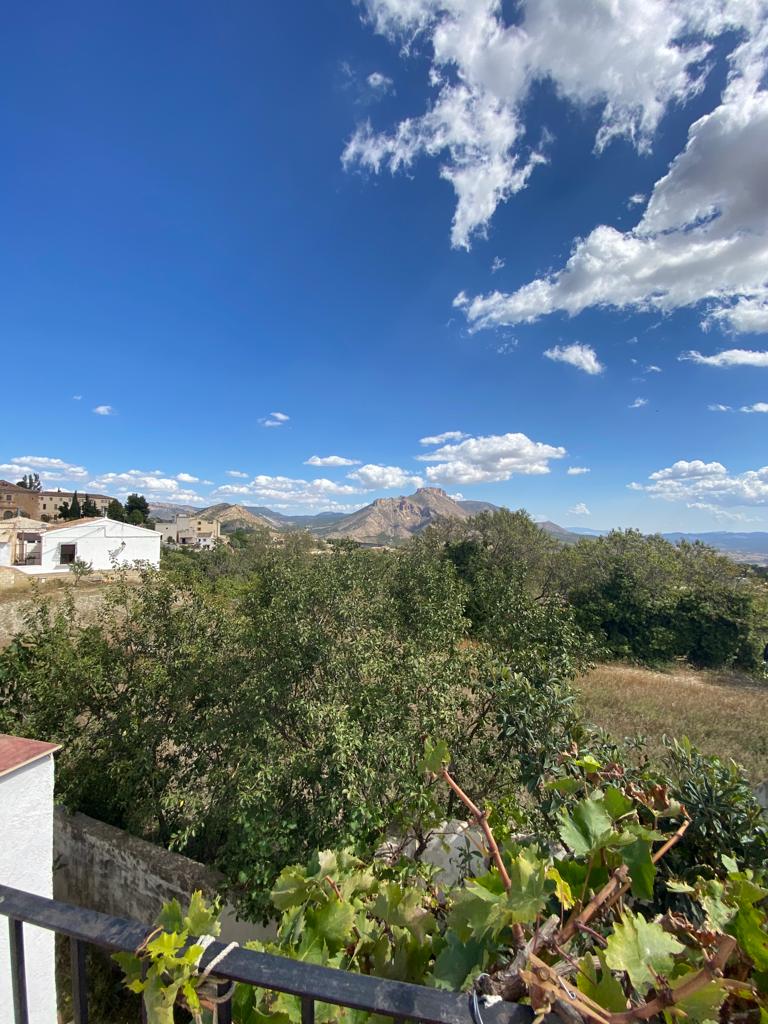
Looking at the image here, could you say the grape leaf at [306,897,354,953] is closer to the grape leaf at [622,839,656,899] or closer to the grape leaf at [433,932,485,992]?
the grape leaf at [433,932,485,992]

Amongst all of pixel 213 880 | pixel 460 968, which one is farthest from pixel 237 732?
pixel 460 968

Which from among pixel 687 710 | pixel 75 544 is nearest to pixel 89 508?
pixel 75 544

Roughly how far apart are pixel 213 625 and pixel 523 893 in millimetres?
6903

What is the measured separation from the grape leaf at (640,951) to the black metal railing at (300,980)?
9.3 inches

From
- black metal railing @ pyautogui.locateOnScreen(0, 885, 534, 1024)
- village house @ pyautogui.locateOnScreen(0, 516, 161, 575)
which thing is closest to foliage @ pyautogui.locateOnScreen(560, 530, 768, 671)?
black metal railing @ pyautogui.locateOnScreen(0, 885, 534, 1024)

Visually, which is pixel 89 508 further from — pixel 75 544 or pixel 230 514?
pixel 230 514

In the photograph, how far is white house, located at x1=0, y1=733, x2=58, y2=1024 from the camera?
3.22 metres

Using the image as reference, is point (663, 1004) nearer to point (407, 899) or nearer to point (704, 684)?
point (407, 899)

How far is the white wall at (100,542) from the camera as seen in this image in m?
35.8

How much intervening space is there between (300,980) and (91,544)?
1712 inches

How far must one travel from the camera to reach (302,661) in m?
5.43

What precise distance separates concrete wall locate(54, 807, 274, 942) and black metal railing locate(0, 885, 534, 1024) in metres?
4.81

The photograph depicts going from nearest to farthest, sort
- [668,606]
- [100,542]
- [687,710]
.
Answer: [687,710], [668,606], [100,542]

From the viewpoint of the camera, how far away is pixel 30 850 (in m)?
3.39
